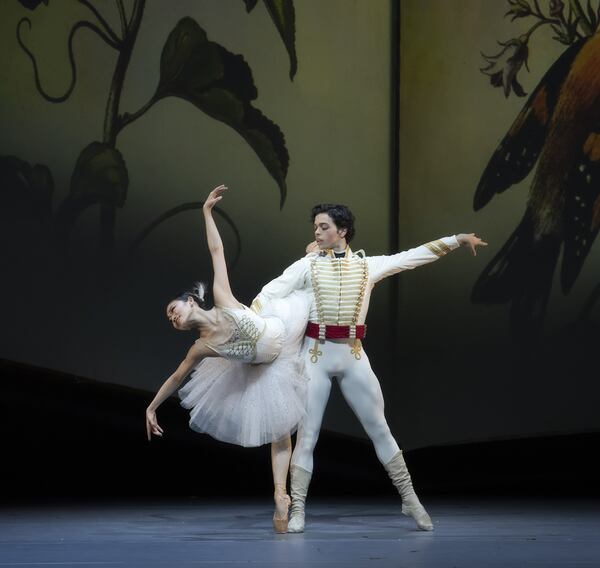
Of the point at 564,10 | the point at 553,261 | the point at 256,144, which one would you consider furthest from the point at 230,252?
the point at 564,10

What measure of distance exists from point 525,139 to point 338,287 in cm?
221

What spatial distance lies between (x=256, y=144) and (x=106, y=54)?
917 millimetres

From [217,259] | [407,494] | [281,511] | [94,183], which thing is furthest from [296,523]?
[94,183]

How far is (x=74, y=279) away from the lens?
255 inches

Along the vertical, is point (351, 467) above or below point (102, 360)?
below

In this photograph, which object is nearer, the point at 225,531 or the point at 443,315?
the point at 225,531

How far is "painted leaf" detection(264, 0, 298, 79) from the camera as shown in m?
6.93

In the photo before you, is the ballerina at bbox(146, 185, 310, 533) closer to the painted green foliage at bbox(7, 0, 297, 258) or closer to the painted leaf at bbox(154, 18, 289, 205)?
the painted green foliage at bbox(7, 0, 297, 258)

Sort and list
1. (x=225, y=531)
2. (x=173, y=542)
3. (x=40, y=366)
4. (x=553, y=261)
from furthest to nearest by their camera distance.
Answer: (x=553, y=261)
(x=40, y=366)
(x=225, y=531)
(x=173, y=542)

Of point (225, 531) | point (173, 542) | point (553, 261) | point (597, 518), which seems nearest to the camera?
point (173, 542)

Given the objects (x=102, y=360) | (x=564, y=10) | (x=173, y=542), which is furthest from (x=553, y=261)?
(x=173, y=542)

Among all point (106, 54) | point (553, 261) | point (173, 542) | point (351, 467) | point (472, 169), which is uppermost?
point (106, 54)

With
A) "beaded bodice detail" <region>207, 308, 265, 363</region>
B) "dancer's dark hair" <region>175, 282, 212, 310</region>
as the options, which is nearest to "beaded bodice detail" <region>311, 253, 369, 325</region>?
"beaded bodice detail" <region>207, 308, 265, 363</region>

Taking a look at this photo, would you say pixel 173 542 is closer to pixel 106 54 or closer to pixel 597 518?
pixel 597 518
